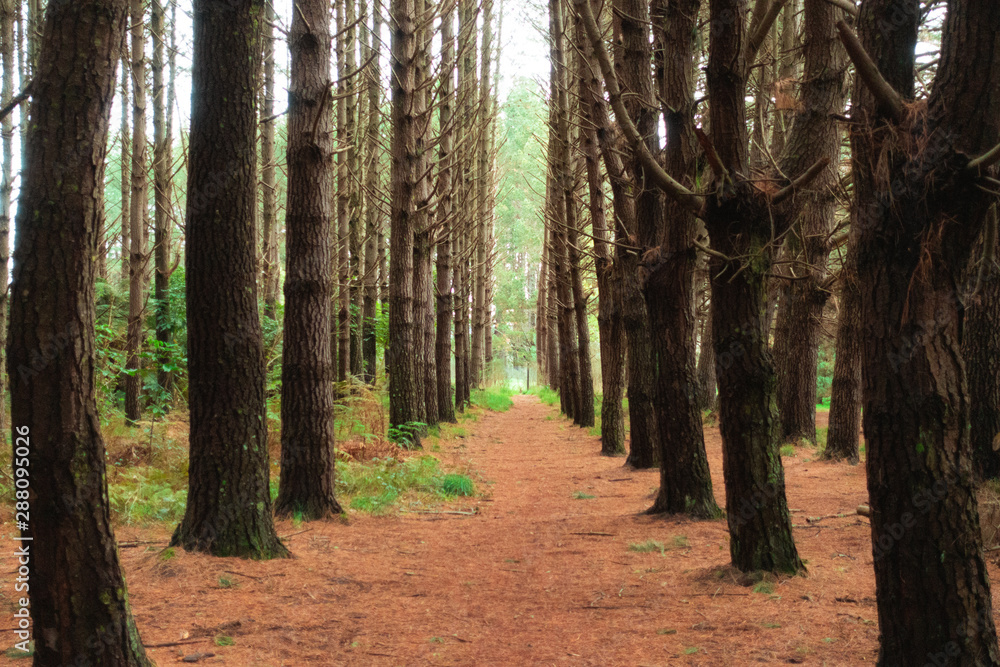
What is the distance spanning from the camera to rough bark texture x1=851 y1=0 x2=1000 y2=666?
2.93 metres

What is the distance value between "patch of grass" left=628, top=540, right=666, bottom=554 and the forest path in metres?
0.05

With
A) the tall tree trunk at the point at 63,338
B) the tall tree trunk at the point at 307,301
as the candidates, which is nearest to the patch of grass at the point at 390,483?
the tall tree trunk at the point at 307,301

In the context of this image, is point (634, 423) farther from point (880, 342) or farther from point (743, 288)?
point (880, 342)

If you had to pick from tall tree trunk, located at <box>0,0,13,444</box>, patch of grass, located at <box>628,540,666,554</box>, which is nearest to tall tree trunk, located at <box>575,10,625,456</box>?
patch of grass, located at <box>628,540,666,554</box>

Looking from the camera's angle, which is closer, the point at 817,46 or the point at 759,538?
the point at 759,538

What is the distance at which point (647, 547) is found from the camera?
6.25 meters

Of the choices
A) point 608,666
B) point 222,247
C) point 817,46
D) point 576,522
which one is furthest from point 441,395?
point 608,666

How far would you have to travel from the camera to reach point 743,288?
5.00 m

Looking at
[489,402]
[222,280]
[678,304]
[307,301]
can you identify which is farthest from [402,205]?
[489,402]

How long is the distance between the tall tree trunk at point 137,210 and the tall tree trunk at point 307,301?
14.6 ft

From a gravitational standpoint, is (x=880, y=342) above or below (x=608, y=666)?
above

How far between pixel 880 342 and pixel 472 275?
22.8 meters

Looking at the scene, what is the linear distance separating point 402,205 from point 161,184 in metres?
3.84

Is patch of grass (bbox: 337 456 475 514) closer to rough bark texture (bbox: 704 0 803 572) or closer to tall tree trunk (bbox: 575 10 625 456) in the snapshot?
tall tree trunk (bbox: 575 10 625 456)
